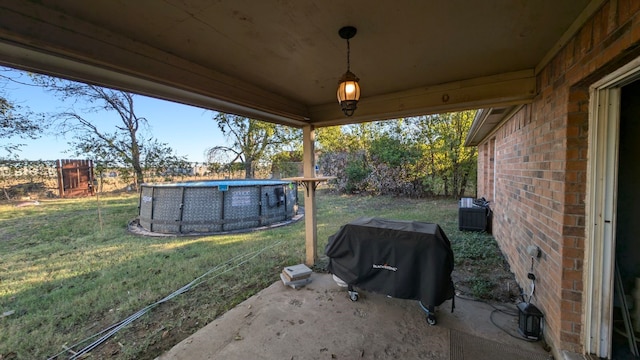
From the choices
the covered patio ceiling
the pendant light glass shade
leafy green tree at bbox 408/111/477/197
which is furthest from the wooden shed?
leafy green tree at bbox 408/111/477/197

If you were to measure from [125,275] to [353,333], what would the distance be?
350cm

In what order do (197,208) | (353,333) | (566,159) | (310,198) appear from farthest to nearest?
(197,208), (310,198), (353,333), (566,159)

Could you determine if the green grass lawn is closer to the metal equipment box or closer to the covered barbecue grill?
the metal equipment box

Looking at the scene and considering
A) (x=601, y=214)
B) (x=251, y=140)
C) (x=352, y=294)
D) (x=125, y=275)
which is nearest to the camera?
(x=601, y=214)

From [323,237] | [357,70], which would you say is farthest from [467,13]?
[323,237]

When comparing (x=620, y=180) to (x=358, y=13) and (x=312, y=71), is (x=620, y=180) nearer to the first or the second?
(x=358, y=13)

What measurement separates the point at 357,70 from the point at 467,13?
3.42 ft

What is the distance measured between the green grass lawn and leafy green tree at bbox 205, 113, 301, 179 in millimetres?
6487

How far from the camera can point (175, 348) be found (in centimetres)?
208

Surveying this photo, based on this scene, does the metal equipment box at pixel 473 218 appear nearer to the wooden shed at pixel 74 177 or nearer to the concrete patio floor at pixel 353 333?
the concrete patio floor at pixel 353 333

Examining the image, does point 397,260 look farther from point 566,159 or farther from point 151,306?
point 151,306

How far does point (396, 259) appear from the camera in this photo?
2.41 metres

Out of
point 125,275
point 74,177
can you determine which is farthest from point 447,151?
point 74,177

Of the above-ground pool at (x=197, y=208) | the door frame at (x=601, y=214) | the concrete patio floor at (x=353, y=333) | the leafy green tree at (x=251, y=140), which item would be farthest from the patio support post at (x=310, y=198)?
the leafy green tree at (x=251, y=140)
